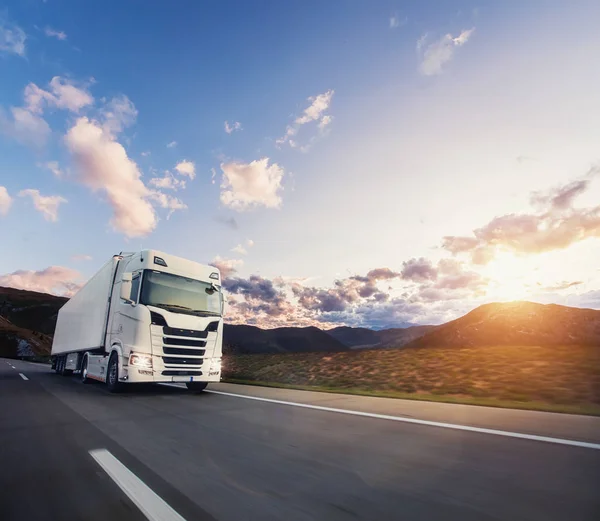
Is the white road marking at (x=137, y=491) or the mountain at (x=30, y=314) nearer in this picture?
the white road marking at (x=137, y=491)

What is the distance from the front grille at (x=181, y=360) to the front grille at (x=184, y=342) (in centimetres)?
37

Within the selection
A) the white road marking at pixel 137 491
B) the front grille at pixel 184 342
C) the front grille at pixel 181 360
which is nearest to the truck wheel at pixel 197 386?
the front grille at pixel 181 360

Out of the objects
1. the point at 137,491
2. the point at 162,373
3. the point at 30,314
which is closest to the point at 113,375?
the point at 162,373

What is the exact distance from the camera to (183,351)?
10523 mm

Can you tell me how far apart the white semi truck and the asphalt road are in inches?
132

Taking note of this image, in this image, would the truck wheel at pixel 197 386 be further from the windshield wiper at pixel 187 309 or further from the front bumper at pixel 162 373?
the windshield wiper at pixel 187 309

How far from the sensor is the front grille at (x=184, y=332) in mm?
10219

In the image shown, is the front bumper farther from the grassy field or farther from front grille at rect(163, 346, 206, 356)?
the grassy field

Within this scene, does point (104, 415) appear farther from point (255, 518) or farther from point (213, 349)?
point (255, 518)

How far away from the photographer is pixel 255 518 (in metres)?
2.63

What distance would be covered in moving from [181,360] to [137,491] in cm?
763

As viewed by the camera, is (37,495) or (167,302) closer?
(37,495)

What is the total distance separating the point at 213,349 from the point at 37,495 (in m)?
8.25

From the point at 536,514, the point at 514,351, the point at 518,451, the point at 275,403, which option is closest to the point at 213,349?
the point at 275,403
